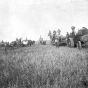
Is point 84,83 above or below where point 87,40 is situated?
below

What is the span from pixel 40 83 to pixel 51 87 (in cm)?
37

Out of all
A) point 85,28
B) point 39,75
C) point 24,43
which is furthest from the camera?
point 24,43

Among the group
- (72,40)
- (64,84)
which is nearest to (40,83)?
(64,84)

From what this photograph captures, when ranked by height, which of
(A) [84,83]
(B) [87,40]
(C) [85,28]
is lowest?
(A) [84,83]

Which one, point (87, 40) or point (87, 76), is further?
point (87, 40)

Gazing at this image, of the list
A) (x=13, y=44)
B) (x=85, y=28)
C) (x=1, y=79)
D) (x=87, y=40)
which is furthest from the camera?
(x=13, y=44)

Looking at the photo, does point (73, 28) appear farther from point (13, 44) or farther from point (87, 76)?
point (13, 44)

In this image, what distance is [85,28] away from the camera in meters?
9.70

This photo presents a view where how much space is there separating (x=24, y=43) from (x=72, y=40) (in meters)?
22.1

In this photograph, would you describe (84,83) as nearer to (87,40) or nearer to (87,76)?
(87,76)

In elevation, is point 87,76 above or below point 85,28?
below

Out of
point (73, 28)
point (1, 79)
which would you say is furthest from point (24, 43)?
point (1, 79)

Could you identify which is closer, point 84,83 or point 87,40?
point 84,83

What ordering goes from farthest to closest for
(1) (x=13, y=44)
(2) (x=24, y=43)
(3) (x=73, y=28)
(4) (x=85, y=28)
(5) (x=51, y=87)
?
1. (2) (x=24, y=43)
2. (1) (x=13, y=44)
3. (3) (x=73, y=28)
4. (4) (x=85, y=28)
5. (5) (x=51, y=87)
